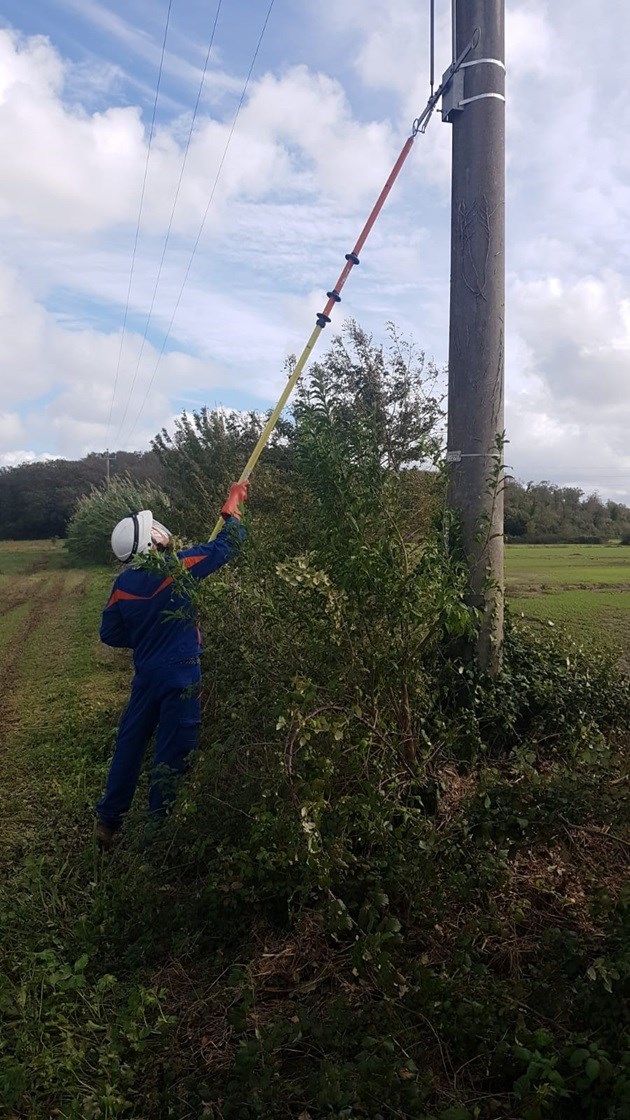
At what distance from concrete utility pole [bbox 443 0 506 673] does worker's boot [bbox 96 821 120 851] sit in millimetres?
2564

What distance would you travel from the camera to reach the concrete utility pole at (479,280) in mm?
4332

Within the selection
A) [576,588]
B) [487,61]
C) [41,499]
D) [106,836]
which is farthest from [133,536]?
[41,499]

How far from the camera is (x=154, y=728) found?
4.73 metres

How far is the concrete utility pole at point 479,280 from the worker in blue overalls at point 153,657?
1.45 meters

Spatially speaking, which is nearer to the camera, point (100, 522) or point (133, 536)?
point (133, 536)

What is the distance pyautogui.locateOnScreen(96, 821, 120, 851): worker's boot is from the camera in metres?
4.54

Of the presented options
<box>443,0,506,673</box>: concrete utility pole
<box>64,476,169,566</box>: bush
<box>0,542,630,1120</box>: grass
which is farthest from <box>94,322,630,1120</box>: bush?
<box>64,476,169,566</box>: bush

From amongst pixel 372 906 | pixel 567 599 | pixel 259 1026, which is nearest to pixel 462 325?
pixel 372 906

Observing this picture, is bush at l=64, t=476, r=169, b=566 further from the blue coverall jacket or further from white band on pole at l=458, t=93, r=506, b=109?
white band on pole at l=458, t=93, r=506, b=109

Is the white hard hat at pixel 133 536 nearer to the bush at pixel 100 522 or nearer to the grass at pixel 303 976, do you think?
the grass at pixel 303 976

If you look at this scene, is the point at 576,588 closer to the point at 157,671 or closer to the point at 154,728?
the point at 154,728

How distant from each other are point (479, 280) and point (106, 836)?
4.18 meters

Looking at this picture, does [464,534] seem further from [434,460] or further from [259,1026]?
[259,1026]

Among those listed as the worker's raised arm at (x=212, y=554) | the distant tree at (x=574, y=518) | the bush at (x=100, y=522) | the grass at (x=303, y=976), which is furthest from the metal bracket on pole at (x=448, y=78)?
the bush at (x=100, y=522)
